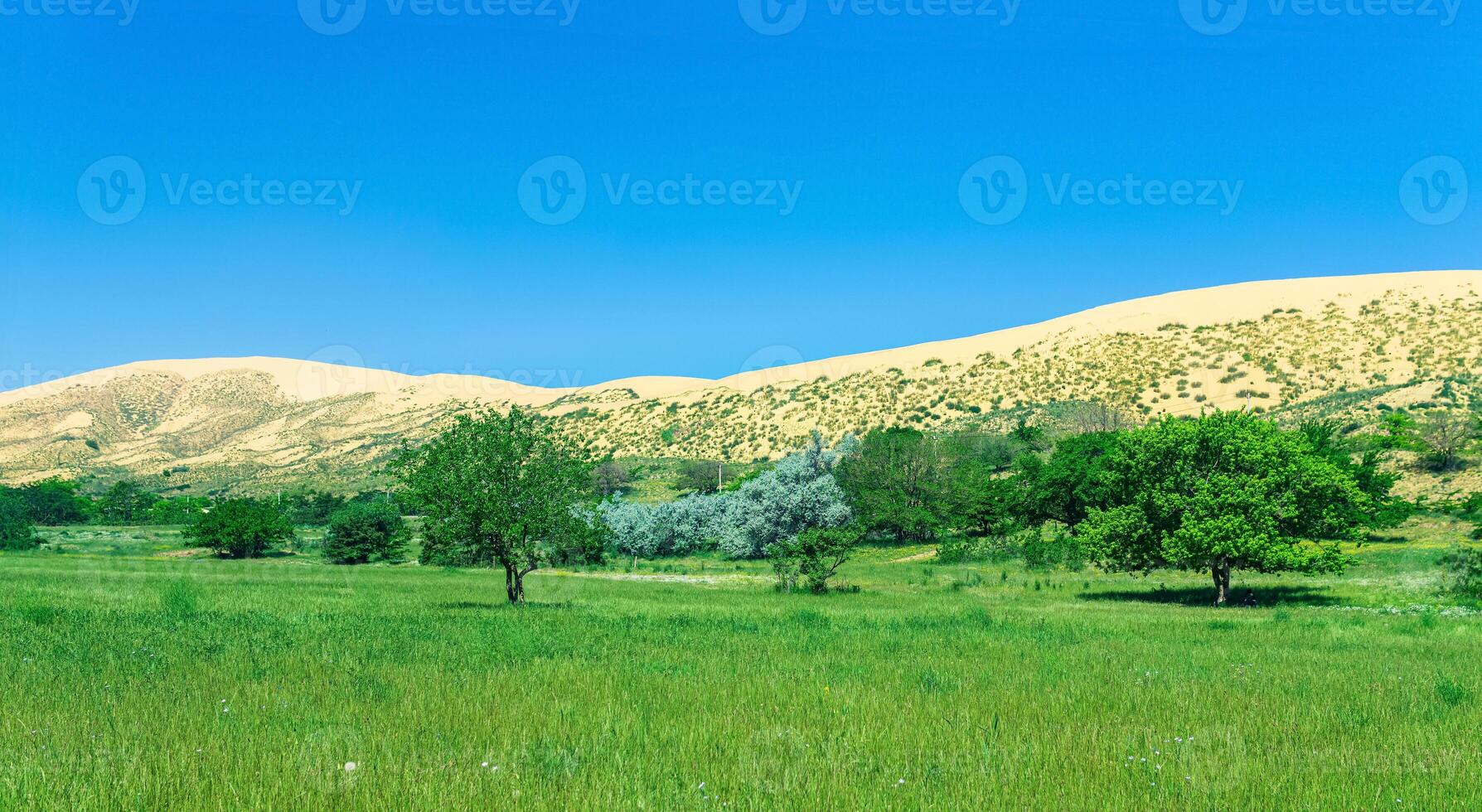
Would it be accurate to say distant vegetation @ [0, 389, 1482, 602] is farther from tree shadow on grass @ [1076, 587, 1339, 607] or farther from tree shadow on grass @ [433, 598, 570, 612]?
tree shadow on grass @ [433, 598, 570, 612]

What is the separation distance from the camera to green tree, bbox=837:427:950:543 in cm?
6588

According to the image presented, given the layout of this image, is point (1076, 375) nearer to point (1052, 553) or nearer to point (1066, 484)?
point (1066, 484)

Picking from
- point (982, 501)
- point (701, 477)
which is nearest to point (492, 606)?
point (982, 501)

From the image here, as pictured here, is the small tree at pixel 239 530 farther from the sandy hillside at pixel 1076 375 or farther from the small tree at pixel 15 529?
the sandy hillside at pixel 1076 375

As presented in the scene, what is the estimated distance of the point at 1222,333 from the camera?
377 feet

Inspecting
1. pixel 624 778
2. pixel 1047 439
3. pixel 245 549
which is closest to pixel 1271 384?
pixel 1047 439

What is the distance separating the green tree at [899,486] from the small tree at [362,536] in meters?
34.4

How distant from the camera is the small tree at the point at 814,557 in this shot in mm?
39875

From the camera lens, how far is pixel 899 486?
68.6 m

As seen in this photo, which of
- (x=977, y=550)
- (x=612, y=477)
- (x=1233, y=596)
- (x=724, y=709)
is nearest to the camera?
(x=724, y=709)

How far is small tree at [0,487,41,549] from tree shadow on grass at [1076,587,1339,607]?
7599cm

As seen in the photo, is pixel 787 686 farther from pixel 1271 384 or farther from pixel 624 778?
pixel 1271 384

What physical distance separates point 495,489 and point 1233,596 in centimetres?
2754

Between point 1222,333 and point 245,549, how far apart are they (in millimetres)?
110723
